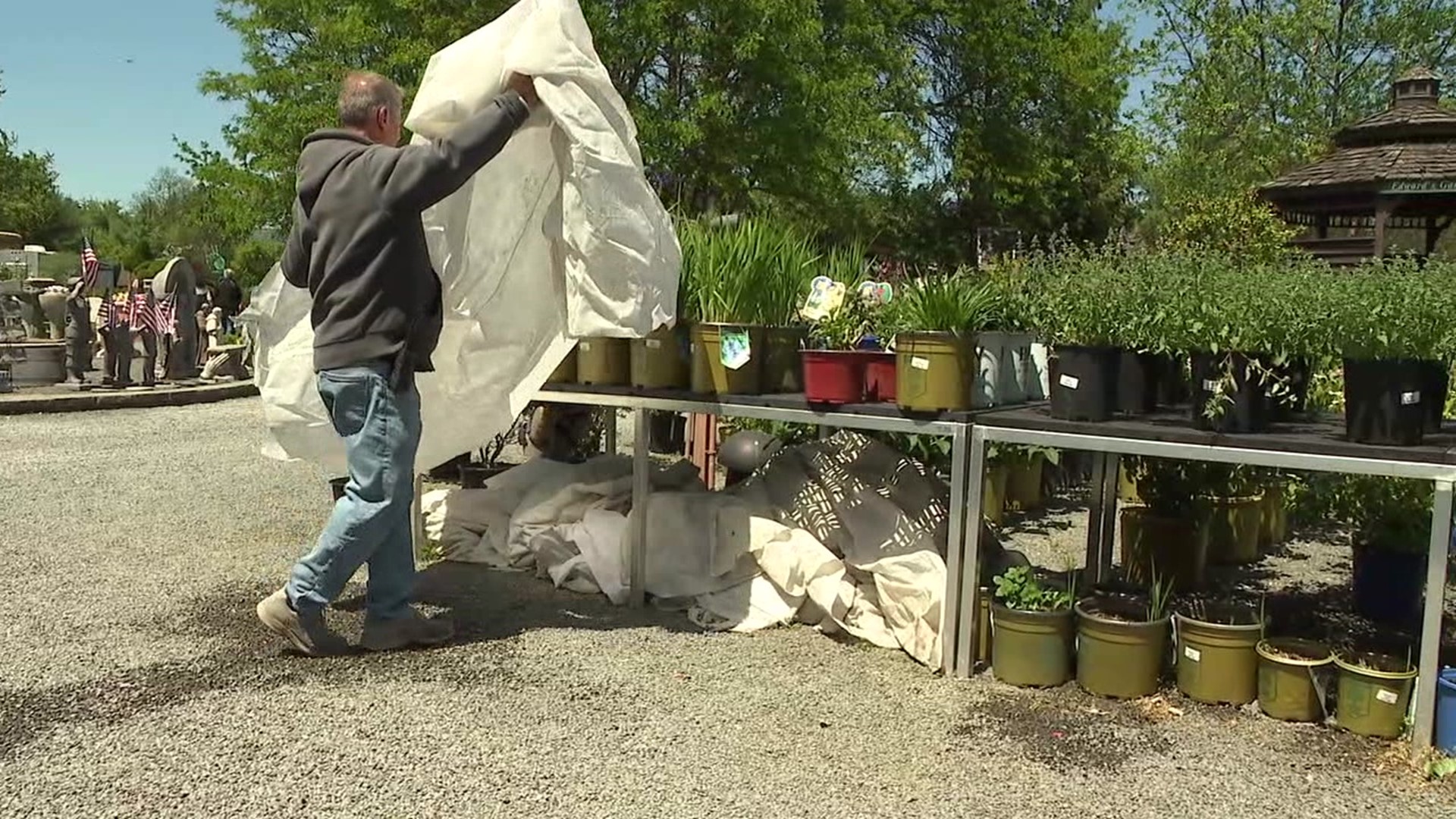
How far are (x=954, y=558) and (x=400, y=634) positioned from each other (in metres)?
2.01

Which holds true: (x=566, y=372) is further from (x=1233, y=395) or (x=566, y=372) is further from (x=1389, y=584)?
(x=1389, y=584)

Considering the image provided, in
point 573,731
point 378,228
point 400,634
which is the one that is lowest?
point 573,731

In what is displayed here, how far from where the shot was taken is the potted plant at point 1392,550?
4914 millimetres

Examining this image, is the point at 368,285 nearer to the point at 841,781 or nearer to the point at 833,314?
the point at 833,314

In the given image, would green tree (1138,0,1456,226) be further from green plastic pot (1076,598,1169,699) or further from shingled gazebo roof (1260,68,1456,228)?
green plastic pot (1076,598,1169,699)

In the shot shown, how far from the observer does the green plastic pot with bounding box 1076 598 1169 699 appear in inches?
155

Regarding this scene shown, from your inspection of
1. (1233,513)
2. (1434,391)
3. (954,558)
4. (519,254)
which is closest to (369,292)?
(519,254)

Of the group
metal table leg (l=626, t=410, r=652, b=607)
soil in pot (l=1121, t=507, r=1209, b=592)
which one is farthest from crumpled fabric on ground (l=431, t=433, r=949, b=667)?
soil in pot (l=1121, t=507, r=1209, b=592)

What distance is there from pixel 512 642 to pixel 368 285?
1456 mm

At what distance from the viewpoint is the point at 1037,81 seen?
25.4 m

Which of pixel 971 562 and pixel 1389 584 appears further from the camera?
pixel 1389 584

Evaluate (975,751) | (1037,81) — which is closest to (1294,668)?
(975,751)

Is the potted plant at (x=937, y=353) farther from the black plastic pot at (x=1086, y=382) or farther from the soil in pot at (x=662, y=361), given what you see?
the soil in pot at (x=662, y=361)

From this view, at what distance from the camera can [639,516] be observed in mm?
Result: 4992
